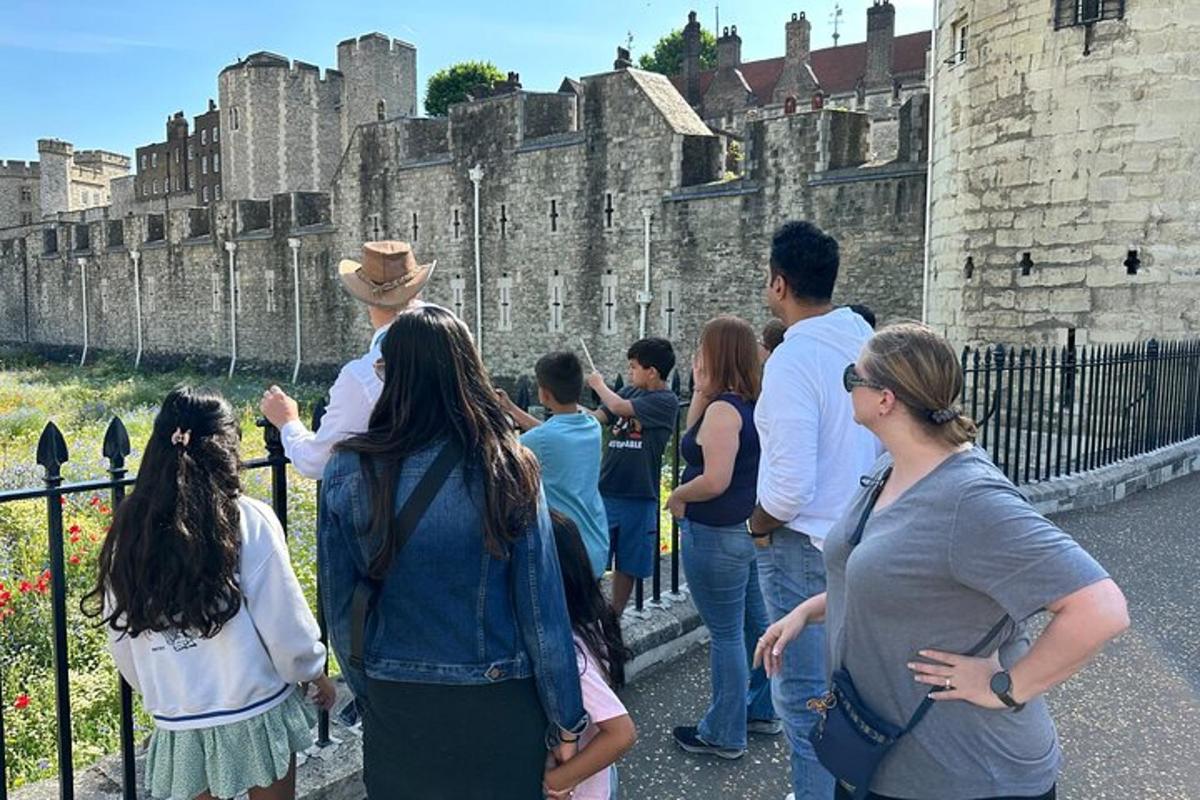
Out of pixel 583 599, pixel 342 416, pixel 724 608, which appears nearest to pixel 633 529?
pixel 724 608

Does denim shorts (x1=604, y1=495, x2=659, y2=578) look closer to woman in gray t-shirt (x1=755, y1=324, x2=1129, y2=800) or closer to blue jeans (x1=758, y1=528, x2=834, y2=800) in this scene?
blue jeans (x1=758, y1=528, x2=834, y2=800)

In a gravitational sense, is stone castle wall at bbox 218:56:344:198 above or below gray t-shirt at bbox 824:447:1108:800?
above

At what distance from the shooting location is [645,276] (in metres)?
19.9

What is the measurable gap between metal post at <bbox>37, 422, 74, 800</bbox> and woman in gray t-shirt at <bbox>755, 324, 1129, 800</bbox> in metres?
2.10

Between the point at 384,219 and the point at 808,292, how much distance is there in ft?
78.8

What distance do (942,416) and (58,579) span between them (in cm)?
242

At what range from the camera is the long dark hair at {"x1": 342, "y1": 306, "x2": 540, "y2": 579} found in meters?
1.91

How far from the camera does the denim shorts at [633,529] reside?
14.9ft

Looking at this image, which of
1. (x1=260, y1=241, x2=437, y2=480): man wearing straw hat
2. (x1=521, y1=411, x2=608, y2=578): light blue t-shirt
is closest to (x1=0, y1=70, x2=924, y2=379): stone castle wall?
(x1=521, y1=411, x2=608, y2=578): light blue t-shirt

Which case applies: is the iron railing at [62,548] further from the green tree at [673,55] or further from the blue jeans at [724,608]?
the green tree at [673,55]

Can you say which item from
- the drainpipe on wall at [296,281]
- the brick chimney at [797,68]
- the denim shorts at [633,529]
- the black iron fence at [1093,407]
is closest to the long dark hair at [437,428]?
the black iron fence at [1093,407]

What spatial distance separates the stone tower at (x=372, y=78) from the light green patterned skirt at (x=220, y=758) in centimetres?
4115

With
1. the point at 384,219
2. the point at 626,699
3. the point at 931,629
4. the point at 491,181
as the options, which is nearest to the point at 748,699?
the point at 626,699

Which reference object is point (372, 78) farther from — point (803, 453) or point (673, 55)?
point (803, 453)
